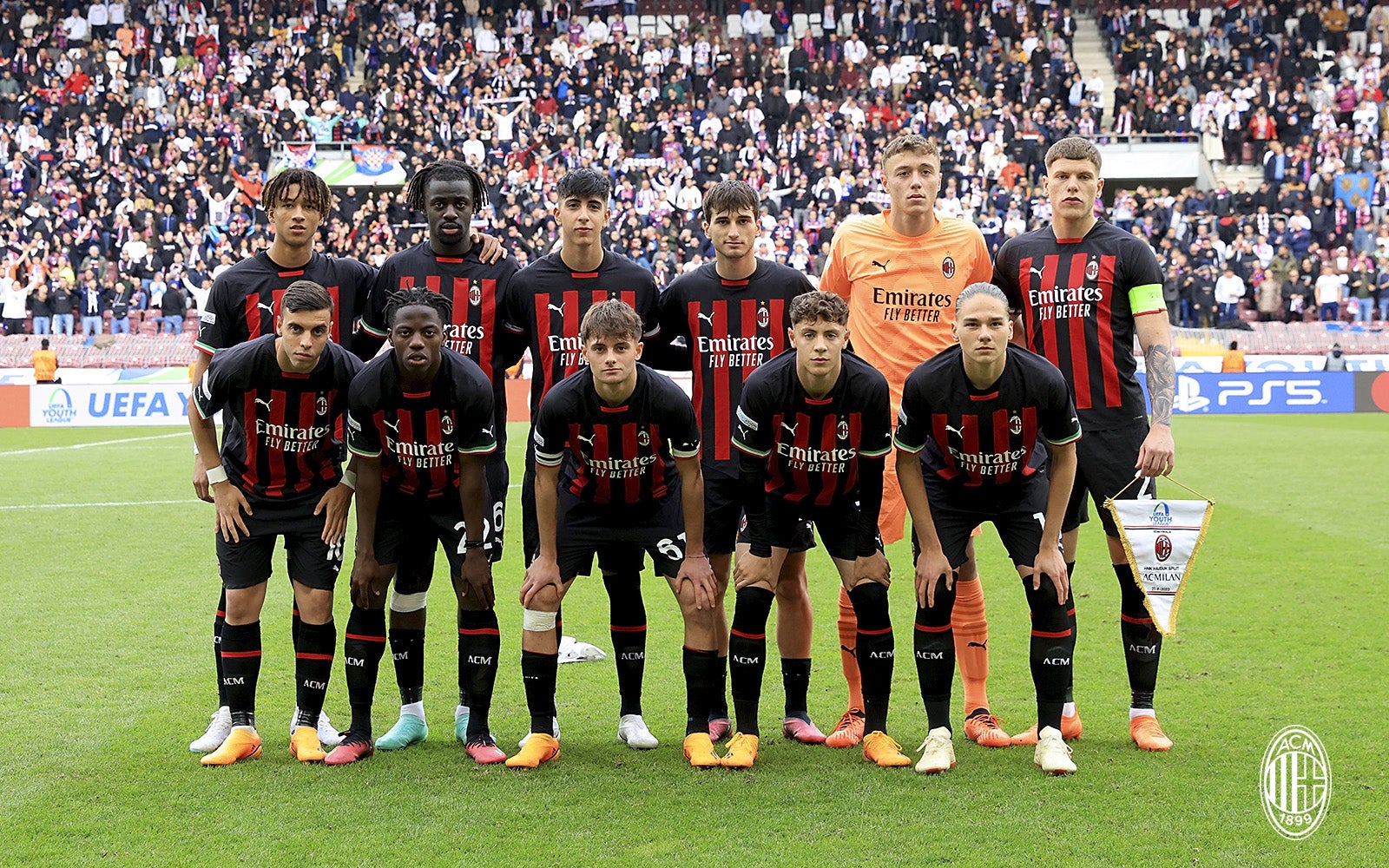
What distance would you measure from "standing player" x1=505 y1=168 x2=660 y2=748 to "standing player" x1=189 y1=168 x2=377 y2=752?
2.52ft

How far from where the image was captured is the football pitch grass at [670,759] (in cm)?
370

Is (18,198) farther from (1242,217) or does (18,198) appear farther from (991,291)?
(991,291)

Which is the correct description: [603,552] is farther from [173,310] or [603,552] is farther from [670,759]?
[173,310]

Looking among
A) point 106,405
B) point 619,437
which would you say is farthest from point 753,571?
point 106,405

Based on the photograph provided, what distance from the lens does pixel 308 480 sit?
188 inches

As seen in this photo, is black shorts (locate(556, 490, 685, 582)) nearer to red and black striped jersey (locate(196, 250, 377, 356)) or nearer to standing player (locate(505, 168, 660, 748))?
standing player (locate(505, 168, 660, 748))

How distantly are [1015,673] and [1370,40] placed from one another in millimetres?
30954

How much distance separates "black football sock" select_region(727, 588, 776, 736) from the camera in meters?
4.65

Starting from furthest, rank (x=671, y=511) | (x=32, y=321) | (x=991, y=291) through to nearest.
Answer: (x=32, y=321) → (x=671, y=511) → (x=991, y=291)

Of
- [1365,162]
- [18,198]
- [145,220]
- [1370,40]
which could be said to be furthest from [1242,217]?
[18,198]

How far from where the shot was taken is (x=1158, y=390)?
495 centimetres

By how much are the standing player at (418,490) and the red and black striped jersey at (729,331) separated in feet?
2.89

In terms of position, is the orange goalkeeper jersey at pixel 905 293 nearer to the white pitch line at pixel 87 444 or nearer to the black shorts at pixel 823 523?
the black shorts at pixel 823 523

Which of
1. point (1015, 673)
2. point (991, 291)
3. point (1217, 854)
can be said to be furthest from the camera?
point (1015, 673)
